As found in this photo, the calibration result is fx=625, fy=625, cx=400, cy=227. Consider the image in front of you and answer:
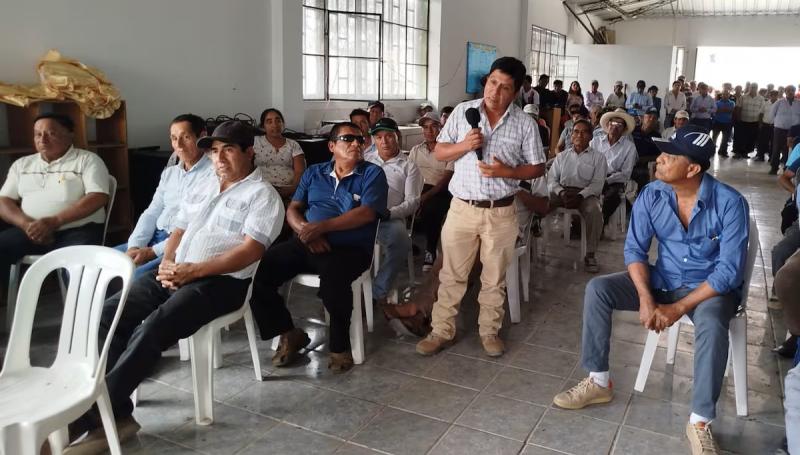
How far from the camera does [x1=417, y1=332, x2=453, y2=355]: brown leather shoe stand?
308 cm

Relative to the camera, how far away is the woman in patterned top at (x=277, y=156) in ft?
14.8

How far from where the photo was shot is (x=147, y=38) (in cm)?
465

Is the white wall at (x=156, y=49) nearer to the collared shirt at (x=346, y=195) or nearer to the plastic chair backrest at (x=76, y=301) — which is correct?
the collared shirt at (x=346, y=195)

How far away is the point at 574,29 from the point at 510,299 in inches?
512

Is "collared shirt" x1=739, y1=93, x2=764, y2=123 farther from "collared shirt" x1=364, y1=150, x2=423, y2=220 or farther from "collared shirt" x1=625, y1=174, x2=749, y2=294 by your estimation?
"collared shirt" x1=625, y1=174, x2=749, y2=294

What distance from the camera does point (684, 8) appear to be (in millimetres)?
16406

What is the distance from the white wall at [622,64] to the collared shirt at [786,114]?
4036 mm

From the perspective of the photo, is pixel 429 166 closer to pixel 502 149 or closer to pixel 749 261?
pixel 502 149

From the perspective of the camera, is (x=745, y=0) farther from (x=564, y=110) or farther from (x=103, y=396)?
(x=103, y=396)

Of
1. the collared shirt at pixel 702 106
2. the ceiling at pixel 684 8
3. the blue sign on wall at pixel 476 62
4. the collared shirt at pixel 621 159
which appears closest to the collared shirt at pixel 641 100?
the collared shirt at pixel 702 106

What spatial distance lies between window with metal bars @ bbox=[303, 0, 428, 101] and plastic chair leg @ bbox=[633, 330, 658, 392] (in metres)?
4.87

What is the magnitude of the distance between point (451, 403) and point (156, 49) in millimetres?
3614

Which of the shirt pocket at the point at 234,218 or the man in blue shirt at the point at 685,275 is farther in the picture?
the shirt pocket at the point at 234,218

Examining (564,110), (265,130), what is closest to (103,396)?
(265,130)
